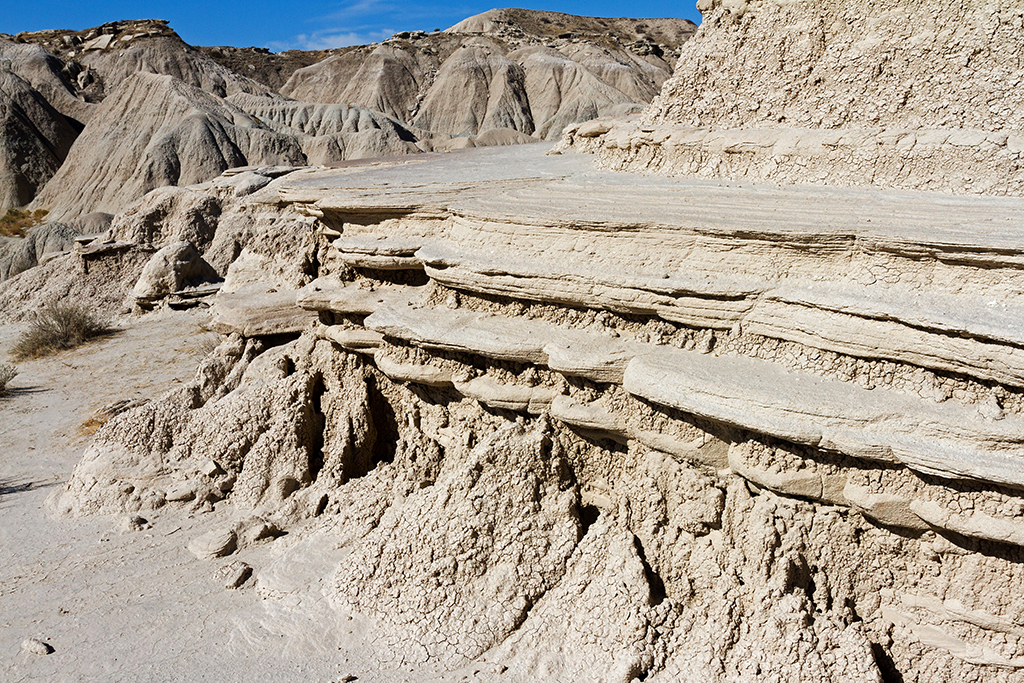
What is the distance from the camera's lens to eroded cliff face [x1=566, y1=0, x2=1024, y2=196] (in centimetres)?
515

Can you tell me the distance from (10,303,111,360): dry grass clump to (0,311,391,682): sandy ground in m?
4.06

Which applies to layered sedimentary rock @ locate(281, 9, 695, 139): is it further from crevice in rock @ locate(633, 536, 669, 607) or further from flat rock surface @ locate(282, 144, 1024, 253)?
crevice in rock @ locate(633, 536, 669, 607)

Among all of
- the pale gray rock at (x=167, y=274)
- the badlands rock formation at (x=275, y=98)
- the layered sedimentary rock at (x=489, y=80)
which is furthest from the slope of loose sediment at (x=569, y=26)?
the pale gray rock at (x=167, y=274)

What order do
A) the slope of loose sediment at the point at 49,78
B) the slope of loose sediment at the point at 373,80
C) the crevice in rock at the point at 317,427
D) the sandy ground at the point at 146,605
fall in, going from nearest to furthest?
1. the sandy ground at the point at 146,605
2. the crevice in rock at the point at 317,427
3. the slope of loose sediment at the point at 49,78
4. the slope of loose sediment at the point at 373,80

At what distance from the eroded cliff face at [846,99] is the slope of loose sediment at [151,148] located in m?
18.0

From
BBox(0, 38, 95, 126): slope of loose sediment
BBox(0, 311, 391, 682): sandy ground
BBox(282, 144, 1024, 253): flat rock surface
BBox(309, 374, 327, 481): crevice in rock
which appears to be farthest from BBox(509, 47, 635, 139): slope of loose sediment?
BBox(0, 311, 391, 682): sandy ground

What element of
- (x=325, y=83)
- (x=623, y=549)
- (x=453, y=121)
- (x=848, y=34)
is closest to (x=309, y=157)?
(x=453, y=121)

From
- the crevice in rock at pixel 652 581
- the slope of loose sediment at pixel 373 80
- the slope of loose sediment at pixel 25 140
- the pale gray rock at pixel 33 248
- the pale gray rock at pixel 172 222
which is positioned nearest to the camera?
the crevice in rock at pixel 652 581

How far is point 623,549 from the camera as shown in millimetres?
4266

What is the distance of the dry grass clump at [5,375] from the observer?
9.14m

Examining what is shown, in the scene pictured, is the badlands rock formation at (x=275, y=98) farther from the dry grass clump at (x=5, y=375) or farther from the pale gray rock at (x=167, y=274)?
the dry grass clump at (x=5, y=375)

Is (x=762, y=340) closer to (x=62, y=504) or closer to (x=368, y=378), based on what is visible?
(x=368, y=378)

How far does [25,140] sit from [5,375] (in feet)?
66.8

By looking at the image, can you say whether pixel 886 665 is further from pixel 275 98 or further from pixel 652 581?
pixel 275 98
